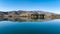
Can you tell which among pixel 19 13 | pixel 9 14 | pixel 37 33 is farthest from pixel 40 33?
pixel 19 13

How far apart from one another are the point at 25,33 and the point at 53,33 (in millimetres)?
1292

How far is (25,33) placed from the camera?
17.0 ft

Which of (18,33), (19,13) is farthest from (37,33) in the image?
(19,13)

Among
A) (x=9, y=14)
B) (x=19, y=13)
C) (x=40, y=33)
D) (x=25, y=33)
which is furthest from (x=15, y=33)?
(x=19, y=13)

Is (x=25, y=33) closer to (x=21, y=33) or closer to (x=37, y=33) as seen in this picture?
(x=21, y=33)

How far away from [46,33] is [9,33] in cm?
167

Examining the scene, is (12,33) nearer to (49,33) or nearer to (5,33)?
(5,33)

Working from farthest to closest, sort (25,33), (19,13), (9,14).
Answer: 1. (19,13)
2. (9,14)
3. (25,33)

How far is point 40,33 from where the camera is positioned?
5.30 m

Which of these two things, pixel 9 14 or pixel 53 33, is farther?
pixel 9 14

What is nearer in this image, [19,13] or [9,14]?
[9,14]

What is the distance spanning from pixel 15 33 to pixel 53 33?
1738mm

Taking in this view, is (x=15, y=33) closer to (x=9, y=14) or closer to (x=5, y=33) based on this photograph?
(x=5, y=33)

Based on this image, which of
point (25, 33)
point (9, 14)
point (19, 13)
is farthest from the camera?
point (19, 13)
